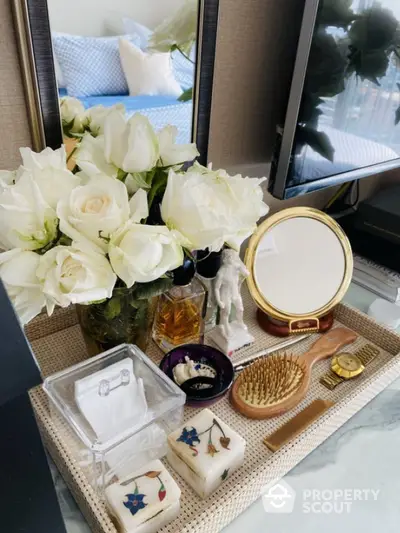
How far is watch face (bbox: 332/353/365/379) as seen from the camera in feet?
2.39

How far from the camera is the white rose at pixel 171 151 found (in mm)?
523

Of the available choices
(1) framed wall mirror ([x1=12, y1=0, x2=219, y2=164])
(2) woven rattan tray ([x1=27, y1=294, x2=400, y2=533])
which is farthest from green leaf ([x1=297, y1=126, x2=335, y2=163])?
(2) woven rattan tray ([x1=27, y1=294, x2=400, y2=533])

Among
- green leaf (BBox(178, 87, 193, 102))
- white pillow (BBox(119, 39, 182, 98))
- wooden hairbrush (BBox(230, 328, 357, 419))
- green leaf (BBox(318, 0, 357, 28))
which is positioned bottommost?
wooden hairbrush (BBox(230, 328, 357, 419))

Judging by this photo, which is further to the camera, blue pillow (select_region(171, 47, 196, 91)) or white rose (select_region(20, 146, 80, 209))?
blue pillow (select_region(171, 47, 196, 91))

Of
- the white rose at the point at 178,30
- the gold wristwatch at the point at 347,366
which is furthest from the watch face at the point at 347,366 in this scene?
the white rose at the point at 178,30

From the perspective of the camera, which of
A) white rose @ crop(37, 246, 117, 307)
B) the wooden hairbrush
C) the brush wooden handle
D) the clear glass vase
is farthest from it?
the brush wooden handle

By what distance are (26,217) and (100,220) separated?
0.08 meters

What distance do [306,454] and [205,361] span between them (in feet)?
0.63

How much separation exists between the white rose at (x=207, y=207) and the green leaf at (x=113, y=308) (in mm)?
123

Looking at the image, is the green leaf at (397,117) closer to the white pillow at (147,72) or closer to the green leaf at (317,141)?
the green leaf at (317,141)

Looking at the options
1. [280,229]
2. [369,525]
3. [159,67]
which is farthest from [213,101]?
[369,525]

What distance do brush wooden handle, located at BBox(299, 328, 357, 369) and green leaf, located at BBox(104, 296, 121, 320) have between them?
1.10 ft

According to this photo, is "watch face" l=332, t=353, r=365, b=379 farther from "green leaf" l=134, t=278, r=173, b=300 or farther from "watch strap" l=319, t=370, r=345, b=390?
"green leaf" l=134, t=278, r=173, b=300

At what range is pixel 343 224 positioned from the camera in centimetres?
112
